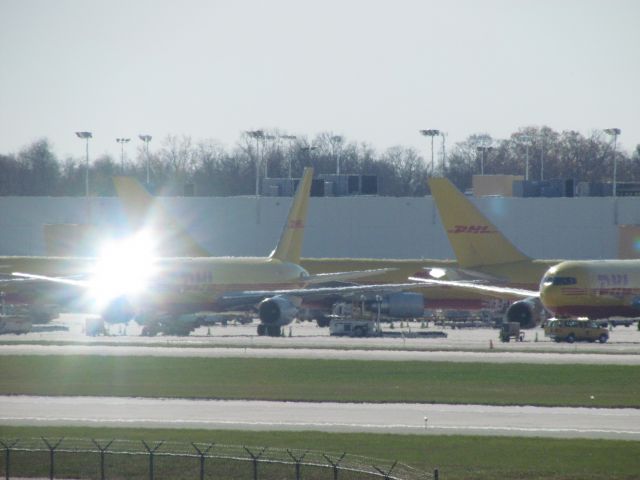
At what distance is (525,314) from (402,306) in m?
10.6

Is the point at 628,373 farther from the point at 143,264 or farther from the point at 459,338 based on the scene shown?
the point at 143,264

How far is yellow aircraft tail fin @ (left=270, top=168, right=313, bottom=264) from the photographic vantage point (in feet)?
354

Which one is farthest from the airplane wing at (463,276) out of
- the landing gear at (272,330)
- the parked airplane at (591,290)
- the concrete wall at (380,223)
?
the concrete wall at (380,223)

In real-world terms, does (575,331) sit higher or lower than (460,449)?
higher

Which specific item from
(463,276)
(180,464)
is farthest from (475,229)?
(180,464)

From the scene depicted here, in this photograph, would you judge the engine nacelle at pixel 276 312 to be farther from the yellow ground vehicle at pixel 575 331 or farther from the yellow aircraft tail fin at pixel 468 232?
the yellow ground vehicle at pixel 575 331

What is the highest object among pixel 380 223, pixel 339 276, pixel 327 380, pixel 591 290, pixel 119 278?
pixel 380 223

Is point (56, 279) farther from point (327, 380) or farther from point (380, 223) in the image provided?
point (380, 223)

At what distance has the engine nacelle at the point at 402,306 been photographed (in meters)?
101

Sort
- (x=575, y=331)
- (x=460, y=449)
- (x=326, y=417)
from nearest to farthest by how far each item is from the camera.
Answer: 1. (x=460, y=449)
2. (x=326, y=417)
3. (x=575, y=331)

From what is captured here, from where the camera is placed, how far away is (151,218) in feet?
→ 379

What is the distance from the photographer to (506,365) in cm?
6744

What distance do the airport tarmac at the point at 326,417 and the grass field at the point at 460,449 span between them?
158 centimetres

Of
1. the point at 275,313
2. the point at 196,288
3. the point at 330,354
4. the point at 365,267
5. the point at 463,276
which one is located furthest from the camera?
the point at 365,267
